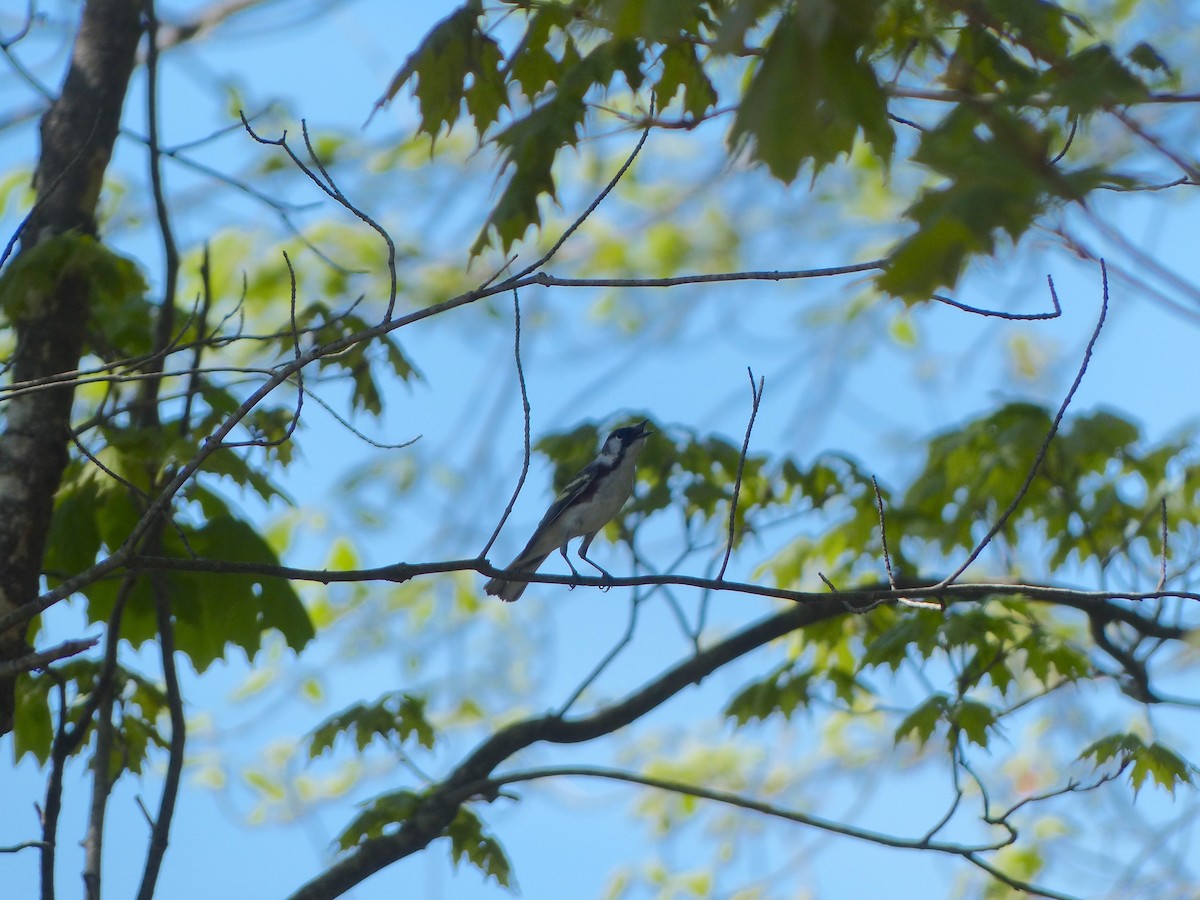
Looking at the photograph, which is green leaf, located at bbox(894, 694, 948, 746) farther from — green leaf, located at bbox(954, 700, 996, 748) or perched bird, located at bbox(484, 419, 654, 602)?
perched bird, located at bbox(484, 419, 654, 602)

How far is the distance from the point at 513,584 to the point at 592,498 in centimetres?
51

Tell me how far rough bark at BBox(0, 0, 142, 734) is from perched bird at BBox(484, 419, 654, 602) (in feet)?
6.15

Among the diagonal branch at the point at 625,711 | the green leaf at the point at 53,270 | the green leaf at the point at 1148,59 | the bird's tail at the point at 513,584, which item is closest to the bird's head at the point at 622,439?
the bird's tail at the point at 513,584

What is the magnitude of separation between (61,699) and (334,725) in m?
1.31

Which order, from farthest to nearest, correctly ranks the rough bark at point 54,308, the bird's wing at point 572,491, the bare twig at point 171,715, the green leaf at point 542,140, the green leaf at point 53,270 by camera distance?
the bird's wing at point 572,491 → the bare twig at point 171,715 → the green leaf at point 53,270 → the rough bark at point 54,308 → the green leaf at point 542,140

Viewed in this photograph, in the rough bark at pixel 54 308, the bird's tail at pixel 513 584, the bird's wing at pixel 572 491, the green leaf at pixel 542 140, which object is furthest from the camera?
the bird's wing at pixel 572 491

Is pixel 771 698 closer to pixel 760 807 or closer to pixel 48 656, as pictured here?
pixel 760 807

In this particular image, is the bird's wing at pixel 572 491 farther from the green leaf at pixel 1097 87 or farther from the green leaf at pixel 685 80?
the green leaf at pixel 1097 87

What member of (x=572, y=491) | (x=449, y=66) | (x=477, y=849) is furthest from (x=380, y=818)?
(x=449, y=66)

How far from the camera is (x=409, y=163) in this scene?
895cm

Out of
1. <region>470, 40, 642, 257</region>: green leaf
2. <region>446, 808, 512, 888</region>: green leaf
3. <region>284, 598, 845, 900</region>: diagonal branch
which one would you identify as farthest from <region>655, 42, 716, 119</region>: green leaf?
<region>446, 808, 512, 888</region>: green leaf

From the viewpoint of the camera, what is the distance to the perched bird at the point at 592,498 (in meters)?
5.03

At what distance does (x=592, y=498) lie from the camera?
202 inches

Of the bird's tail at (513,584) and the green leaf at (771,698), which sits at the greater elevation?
the bird's tail at (513,584)
